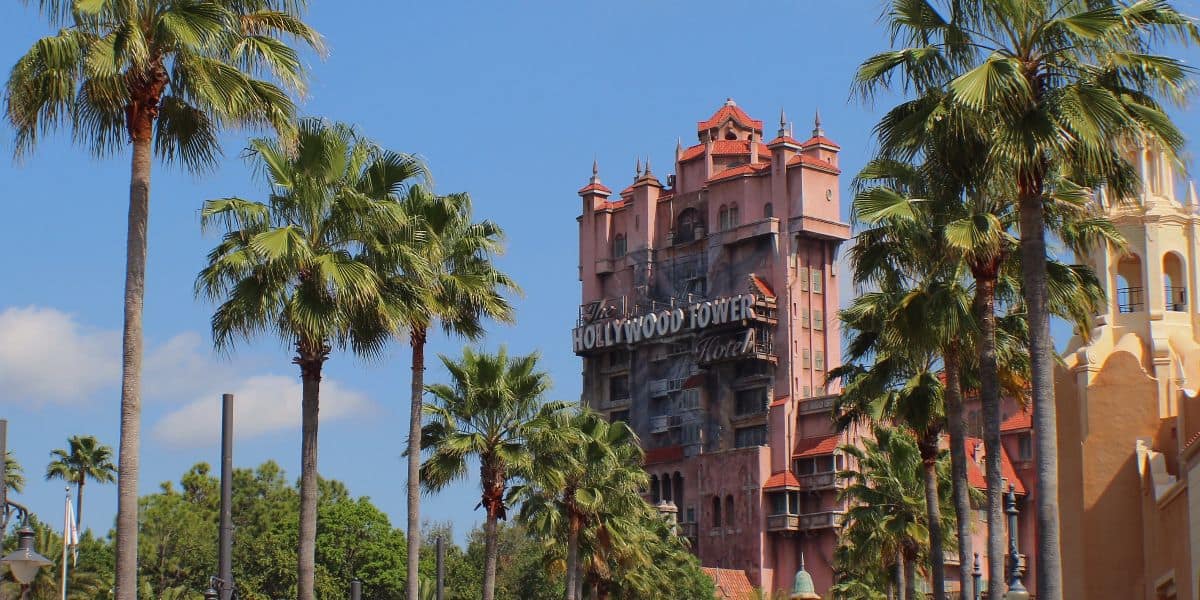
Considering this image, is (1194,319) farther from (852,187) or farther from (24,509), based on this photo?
(24,509)

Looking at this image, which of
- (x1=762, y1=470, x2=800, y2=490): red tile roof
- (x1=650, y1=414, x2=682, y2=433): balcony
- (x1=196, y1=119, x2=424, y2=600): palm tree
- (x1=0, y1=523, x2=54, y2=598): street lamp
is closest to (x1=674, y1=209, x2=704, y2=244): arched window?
(x1=650, y1=414, x2=682, y2=433): balcony

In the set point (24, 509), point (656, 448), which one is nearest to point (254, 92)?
point (24, 509)

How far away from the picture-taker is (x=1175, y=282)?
5053 centimetres

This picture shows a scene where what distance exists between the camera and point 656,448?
111 m

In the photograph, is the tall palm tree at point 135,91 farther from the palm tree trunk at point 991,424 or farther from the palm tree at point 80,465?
the palm tree at point 80,465

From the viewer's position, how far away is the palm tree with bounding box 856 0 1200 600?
66.0 feet

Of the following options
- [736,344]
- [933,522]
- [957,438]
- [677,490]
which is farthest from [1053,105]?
[677,490]

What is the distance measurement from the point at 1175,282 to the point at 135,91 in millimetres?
38427

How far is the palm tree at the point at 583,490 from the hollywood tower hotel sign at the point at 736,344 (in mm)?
51374

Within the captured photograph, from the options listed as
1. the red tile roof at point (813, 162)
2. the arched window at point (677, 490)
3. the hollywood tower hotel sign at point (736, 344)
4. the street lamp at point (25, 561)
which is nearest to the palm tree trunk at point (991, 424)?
the street lamp at point (25, 561)

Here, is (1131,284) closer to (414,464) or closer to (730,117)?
(414,464)

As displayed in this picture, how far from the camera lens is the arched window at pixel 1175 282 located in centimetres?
4972

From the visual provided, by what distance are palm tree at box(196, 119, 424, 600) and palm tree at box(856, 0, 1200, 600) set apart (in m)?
10.6

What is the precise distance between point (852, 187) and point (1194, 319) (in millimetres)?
27105
